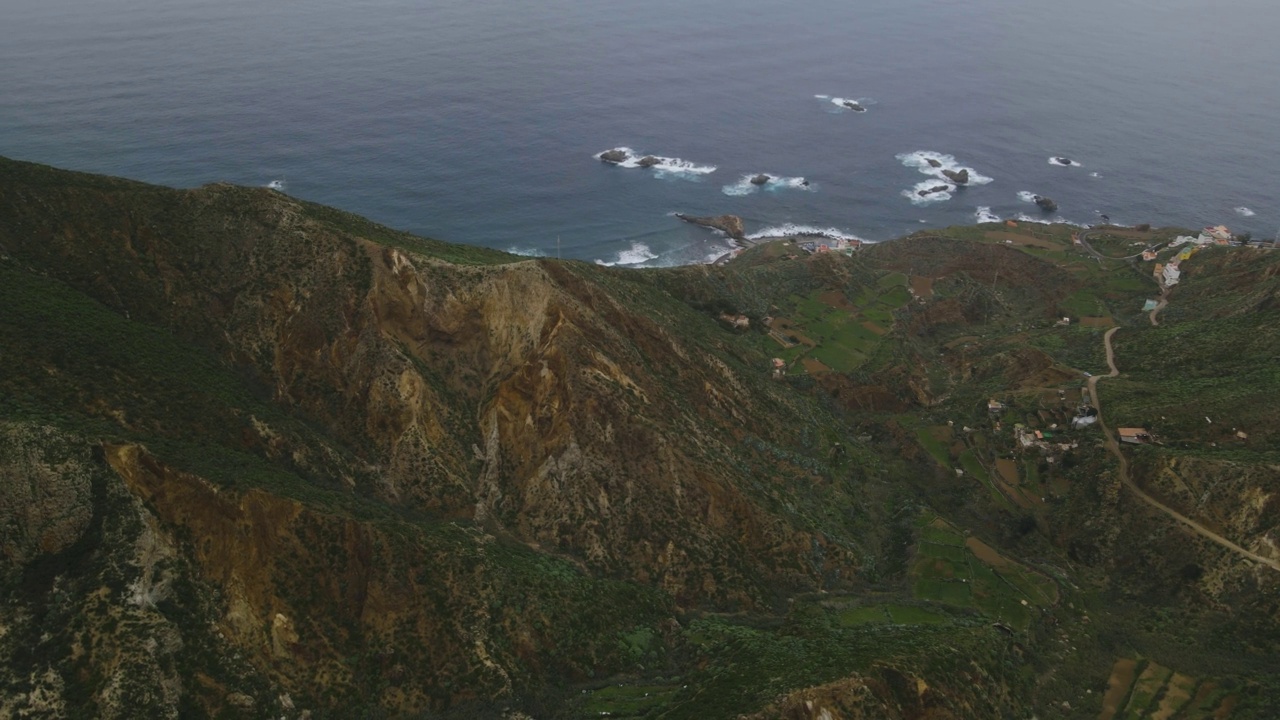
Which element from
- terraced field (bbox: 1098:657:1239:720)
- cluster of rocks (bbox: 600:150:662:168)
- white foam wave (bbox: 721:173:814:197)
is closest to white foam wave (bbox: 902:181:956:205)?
white foam wave (bbox: 721:173:814:197)

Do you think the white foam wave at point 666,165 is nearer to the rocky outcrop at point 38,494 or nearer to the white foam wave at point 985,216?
the white foam wave at point 985,216

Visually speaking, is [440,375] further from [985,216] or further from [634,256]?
[985,216]

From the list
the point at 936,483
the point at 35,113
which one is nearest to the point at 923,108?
the point at 936,483

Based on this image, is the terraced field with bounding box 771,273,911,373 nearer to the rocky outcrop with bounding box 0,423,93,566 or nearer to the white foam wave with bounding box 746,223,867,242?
the white foam wave with bounding box 746,223,867,242

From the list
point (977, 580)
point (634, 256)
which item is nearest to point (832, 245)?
point (634, 256)

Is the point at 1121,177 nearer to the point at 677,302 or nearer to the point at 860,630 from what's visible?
the point at 677,302
